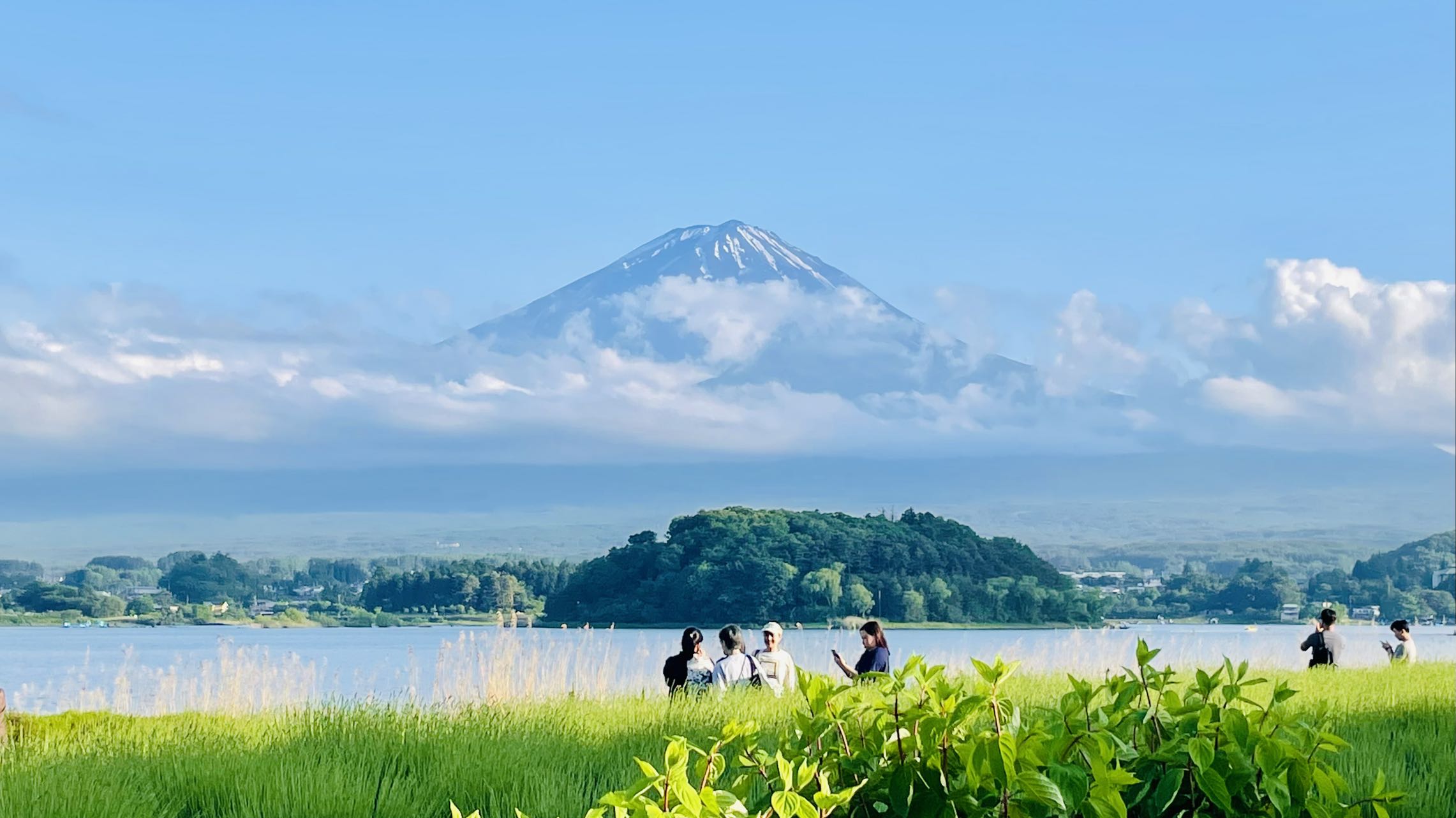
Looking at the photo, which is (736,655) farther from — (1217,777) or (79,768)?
(1217,777)

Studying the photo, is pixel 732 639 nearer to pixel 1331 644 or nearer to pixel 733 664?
pixel 733 664

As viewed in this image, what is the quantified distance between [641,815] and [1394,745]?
6.84m

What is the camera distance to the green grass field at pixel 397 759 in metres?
5.19

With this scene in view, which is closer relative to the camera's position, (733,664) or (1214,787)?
(1214,787)

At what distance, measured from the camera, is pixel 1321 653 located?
15.2 meters

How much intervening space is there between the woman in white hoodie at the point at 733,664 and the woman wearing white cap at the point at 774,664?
0.07 metres

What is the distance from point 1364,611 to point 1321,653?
57.2 meters

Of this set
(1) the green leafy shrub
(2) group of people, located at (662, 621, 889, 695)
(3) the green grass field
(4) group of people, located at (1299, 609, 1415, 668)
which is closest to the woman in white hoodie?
(2) group of people, located at (662, 621, 889, 695)

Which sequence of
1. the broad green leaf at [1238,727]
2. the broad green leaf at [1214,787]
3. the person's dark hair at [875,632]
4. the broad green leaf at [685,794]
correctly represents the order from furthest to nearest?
the person's dark hair at [875,632], the broad green leaf at [1238,727], the broad green leaf at [1214,787], the broad green leaf at [685,794]

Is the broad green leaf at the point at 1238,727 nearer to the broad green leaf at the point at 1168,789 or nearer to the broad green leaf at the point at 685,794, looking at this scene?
the broad green leaf at the point at 1168,789

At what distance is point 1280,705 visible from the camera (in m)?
3.24

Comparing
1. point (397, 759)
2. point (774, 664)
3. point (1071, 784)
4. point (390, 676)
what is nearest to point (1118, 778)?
point (1071, 784)

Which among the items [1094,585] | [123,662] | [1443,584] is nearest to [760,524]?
[1094,585]

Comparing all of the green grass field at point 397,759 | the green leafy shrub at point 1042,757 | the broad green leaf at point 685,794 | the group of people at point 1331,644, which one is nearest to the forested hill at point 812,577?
the group of people at point 1331,644
